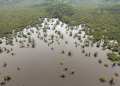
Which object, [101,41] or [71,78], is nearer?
[71,78]

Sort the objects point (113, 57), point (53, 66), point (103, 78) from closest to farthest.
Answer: point (103, 78), point (53, 66), point (113, 57)

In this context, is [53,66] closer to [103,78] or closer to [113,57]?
[103,78]

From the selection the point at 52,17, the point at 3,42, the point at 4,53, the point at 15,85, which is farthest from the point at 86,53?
the point at 52,17

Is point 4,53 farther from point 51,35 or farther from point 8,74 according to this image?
point 51,35

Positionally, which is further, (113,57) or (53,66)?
(113,57)

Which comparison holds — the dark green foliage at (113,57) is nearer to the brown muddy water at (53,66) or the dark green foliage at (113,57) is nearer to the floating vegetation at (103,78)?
the brown muddy water at (53,66)

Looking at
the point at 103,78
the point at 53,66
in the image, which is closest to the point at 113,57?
the point at 103,78

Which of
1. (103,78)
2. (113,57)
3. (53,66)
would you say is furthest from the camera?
(113,57)

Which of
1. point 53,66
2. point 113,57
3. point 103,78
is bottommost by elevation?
point 103,78
